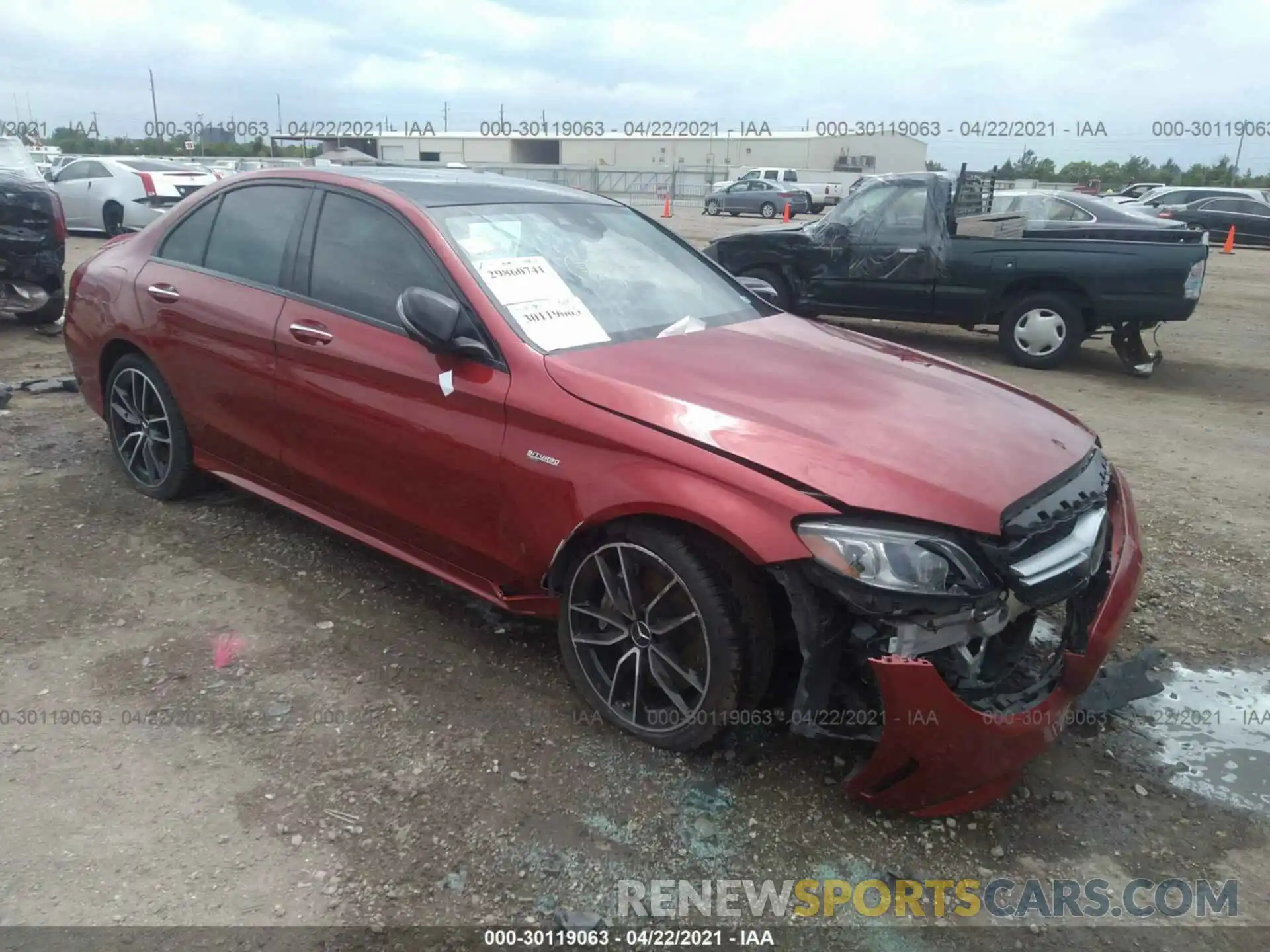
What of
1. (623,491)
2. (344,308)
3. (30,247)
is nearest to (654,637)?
(623,491)

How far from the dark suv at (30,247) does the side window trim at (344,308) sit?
5.54 metres

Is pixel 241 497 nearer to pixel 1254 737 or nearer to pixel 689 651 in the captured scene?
pixel 689 651

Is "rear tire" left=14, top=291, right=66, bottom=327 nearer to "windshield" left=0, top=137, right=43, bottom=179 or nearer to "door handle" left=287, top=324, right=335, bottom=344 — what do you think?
"windshield" left=0, top=137, right=43, bottom=179

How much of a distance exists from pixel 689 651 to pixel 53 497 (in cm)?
361

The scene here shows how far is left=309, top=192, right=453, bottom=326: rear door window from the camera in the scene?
130 inches

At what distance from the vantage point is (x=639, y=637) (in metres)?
2.82

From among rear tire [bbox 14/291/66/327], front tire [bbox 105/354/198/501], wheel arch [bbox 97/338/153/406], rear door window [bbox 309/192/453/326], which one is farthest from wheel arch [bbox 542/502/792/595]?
rear tire [bbox 14/291/66/327]

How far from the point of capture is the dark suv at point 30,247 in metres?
7.70

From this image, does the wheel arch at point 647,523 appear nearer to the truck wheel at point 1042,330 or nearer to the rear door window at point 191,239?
the rear door window at point 191,239

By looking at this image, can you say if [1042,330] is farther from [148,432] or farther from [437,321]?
[148,432]

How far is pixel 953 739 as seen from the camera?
2361mm

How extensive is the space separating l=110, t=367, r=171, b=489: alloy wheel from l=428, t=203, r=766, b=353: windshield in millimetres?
1944

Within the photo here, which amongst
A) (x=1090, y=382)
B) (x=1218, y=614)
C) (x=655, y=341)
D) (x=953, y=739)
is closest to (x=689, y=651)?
(x=953, y=739)

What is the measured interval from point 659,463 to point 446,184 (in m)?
1.75
